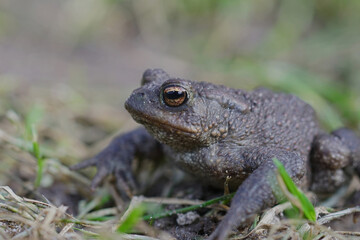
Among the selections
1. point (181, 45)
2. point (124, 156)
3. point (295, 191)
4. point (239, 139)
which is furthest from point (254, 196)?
point (181, 45)

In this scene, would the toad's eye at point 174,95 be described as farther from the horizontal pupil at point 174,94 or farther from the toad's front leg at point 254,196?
the toad's front leg at point 254,196

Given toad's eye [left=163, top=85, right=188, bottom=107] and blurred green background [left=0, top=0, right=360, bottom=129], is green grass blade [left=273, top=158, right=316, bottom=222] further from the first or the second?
blurred green background [left=0, top=0, right=360, bottom=129]

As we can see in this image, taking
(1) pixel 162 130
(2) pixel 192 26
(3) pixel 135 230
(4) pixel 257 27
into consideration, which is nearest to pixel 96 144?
(1) pixel 162 130

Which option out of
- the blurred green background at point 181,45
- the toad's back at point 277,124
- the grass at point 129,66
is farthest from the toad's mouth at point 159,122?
the blurred green background at point 181,45

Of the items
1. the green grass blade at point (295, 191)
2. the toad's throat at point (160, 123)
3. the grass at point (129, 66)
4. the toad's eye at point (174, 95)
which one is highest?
the grass at point (129, 66)

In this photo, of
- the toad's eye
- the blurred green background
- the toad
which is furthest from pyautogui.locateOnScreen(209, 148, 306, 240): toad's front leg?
the blurred green background
